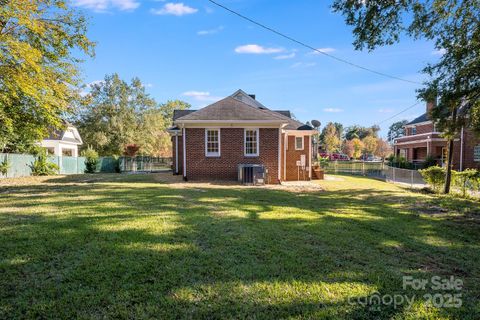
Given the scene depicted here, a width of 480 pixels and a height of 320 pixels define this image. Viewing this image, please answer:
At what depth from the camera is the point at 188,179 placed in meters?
16.1

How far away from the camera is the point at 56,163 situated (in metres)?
25.9

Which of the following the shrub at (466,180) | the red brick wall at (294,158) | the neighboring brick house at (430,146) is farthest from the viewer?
the neighboring brick house at (430,146)

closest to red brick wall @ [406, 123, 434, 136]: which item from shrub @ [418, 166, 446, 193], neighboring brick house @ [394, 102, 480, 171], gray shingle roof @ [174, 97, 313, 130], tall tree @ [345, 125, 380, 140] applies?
neighboring brick house @ [394, 102, 480, 171]

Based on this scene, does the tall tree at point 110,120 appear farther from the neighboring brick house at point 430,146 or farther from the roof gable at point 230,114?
the neighboring brick house at point 430,146

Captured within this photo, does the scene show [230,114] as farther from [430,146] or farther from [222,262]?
[430,146]

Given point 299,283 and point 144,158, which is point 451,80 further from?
point 144,158

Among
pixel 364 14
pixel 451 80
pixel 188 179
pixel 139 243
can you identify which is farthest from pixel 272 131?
pixel 139 243

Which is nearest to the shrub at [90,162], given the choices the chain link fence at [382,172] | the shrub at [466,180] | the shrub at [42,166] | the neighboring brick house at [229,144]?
the shrub at [42,166]

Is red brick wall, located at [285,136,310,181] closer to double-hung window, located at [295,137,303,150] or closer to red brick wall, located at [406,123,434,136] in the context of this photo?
double-hung window, located at [295,137,303,150]

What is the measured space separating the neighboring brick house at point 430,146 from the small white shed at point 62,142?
120ft

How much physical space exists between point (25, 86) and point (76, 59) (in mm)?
5720

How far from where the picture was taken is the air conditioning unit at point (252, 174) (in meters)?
15.2

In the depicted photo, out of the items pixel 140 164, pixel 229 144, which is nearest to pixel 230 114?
pixel 229 144

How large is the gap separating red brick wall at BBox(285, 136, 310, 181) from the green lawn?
39.0 feet
